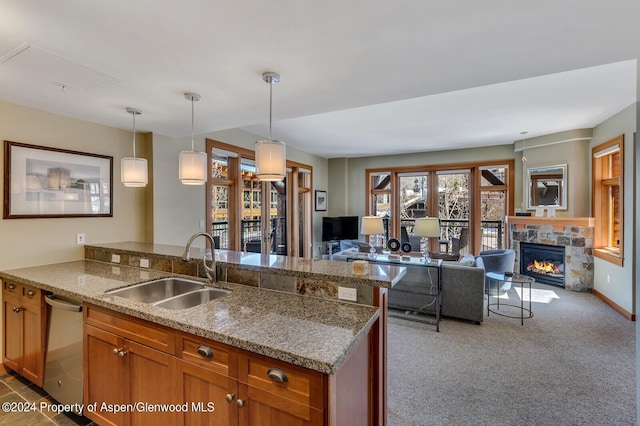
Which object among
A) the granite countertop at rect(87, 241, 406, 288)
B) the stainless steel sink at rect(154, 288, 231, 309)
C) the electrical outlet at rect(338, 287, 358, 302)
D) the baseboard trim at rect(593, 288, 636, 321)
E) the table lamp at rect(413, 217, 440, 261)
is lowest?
the baseboard trim at rect(593, 288, 636, 321)

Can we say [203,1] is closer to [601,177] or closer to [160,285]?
[160,285]

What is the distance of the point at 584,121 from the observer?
4.44 m

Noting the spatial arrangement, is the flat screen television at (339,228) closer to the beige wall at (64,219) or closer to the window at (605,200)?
the beige wall at (64,219)

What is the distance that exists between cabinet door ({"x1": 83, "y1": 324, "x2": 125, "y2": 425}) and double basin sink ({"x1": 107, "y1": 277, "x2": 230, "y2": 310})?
11.1 inches

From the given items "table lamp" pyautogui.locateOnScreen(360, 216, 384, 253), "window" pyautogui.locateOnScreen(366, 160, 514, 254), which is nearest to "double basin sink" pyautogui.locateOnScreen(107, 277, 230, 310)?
"table lamp" pyautogui.locateOnScreen(360, 216, 384, 253)

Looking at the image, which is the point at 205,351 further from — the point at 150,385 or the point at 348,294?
the point at 348,294

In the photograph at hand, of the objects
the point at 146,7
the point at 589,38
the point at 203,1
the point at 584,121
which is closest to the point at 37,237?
the point at 146,7

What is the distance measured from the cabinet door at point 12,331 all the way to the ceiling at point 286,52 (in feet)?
5.59

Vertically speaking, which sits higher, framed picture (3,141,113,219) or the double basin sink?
framed picture (3,141,113,219)

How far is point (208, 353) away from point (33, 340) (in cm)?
192

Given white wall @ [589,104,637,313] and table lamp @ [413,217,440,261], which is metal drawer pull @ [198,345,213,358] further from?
white wall @ [589,104,637,313]

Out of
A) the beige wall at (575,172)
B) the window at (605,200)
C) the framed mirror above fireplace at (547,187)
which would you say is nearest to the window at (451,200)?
the framed mirror above fireplace at (547,187)

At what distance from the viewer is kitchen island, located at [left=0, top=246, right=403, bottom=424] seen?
47.2 inches

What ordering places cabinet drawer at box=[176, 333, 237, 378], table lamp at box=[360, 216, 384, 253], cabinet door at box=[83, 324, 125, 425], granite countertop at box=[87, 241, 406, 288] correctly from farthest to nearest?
table lamp at box=[360, 216, 384, 253]
cabinet door at box=[83, 324, 125, 425]
granite countertop at box=[87, 241, 406, 288]
cabinet drawer at box=[176, 333, 237, 378]
